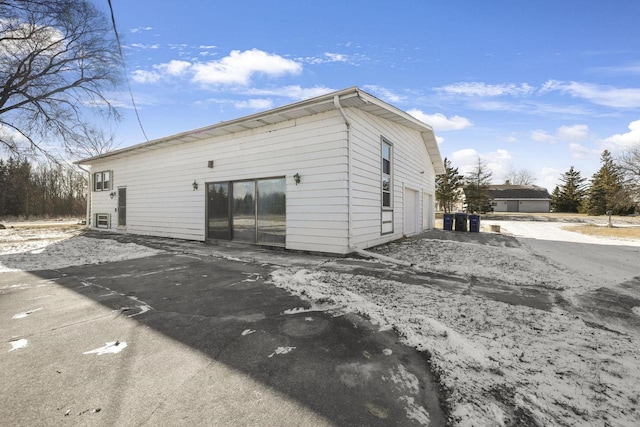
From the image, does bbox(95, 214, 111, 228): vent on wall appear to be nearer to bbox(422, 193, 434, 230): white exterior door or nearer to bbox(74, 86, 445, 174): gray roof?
bbox(74, 86, 445, 174): gray roof

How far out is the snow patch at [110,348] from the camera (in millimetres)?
2072

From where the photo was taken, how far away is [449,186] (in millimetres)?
30297

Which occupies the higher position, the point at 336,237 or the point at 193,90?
the point at 193,90

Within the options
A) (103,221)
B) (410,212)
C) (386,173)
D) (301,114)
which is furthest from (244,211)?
(103,221)

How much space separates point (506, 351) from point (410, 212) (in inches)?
356

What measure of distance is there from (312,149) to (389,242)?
3.95 m

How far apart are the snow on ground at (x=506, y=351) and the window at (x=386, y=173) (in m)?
4.42

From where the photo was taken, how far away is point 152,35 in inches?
292

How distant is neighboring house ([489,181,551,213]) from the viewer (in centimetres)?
3994

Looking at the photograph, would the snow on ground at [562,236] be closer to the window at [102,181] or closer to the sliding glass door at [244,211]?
the sliding glass door at [244,211]

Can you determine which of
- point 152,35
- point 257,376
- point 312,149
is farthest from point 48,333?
point 152,35

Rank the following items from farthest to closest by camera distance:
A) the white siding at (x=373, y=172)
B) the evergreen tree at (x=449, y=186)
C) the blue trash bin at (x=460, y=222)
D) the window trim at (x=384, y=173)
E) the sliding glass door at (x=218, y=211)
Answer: the evergreen tree at (x=449, y=186) → the blue trash bin at (x=460, y=222) → the sliding glass door at (x=218, y=211) → the window trim at (x=384, y=173) → the white siding at (x=373, y=172)

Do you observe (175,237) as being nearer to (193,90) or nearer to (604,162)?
(193,90)

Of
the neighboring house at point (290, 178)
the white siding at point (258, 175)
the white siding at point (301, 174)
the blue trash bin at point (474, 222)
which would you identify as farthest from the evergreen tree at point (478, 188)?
the white siding at point (258, 175)
